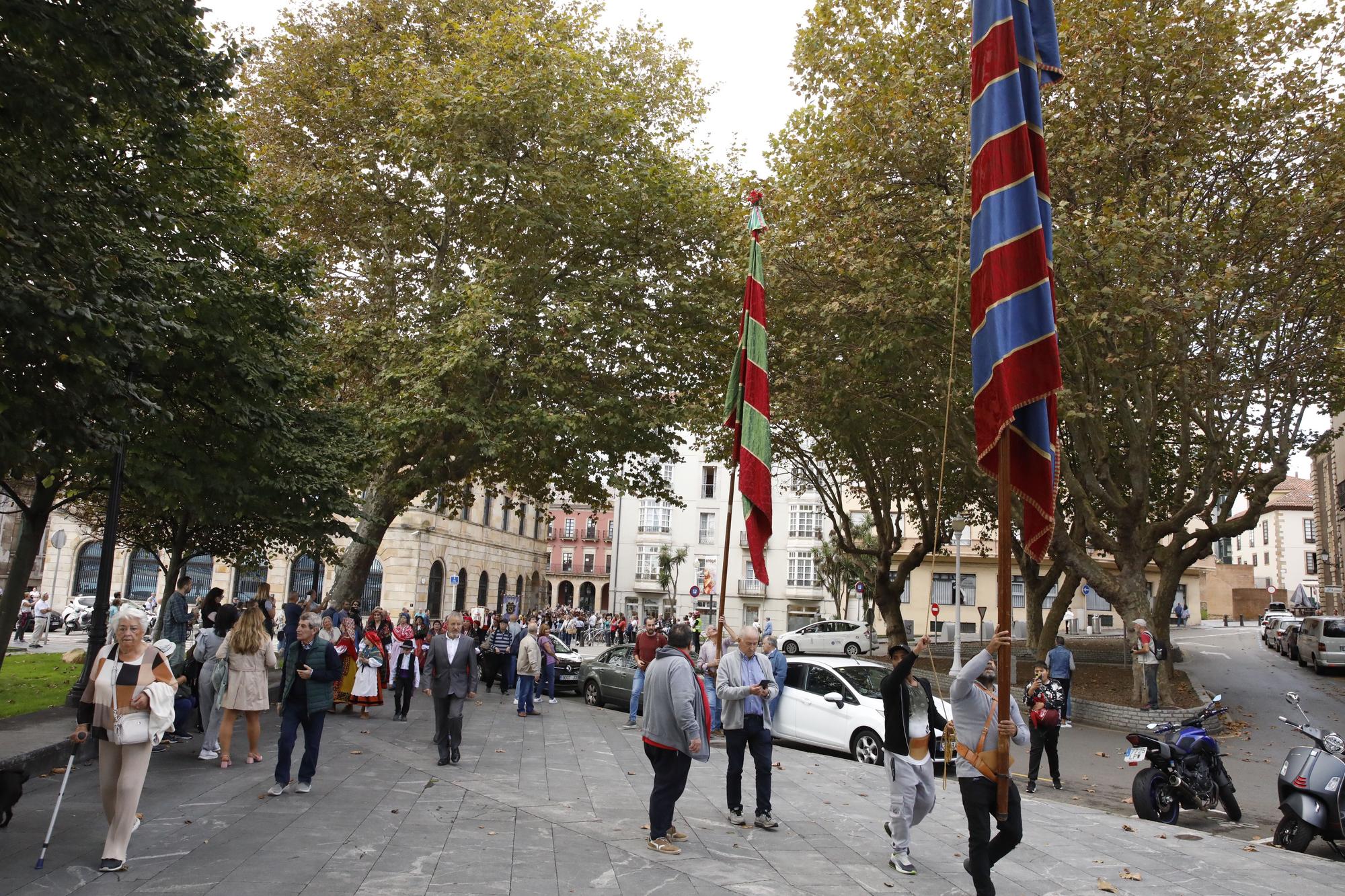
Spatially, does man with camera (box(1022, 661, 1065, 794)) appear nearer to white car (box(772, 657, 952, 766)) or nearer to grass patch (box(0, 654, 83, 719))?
white car (box(772, 657, 952, 766))

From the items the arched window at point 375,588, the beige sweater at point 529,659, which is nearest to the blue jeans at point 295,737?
the beige sweater at point 529,659

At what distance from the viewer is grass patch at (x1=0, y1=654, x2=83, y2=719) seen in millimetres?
13109

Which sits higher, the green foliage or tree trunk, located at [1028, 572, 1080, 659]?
the green foliage

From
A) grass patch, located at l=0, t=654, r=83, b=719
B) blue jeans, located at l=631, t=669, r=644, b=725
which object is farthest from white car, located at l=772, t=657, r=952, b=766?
grass patch, located at l=0, t=654, r=83, b=719

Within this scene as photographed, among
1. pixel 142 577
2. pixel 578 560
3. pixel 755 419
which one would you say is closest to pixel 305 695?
pixel 755 419

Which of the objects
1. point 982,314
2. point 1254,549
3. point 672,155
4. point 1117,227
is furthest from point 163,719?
point 1254,549

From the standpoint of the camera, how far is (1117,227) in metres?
14.2

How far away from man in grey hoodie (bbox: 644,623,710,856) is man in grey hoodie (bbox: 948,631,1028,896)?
6.42ft

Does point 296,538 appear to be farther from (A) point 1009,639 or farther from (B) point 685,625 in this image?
(A) point 1009,639

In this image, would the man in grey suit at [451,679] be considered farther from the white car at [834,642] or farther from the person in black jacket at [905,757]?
the white car at [834,642]

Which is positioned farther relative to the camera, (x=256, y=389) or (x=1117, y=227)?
(x=1117, y=227)

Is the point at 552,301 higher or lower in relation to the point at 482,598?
higher

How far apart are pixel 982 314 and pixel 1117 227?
9949 millimetres

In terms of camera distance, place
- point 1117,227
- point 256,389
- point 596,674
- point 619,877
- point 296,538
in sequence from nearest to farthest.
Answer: point 619,877
point 256,389
point 1117,227
point 296,538
point 596,674
